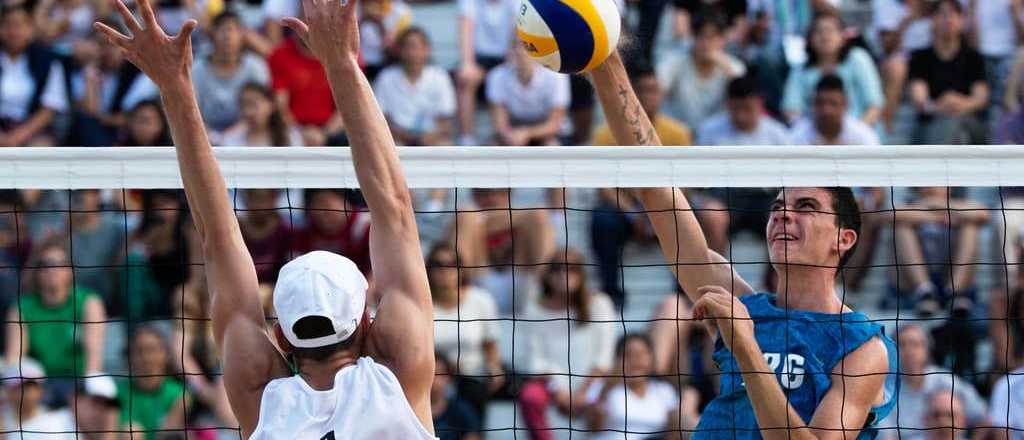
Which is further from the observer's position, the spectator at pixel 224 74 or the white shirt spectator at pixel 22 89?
the white shirt spectator at pixel 22 89

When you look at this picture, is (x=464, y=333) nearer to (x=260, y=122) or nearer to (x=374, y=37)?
(x=260, y=122)

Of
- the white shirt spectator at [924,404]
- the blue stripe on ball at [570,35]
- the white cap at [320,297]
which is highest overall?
the blue stripe on ball at [570,35]

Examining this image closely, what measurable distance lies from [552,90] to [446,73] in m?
Result: 0.87

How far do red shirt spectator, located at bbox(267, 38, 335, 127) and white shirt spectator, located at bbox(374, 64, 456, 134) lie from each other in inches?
15.0

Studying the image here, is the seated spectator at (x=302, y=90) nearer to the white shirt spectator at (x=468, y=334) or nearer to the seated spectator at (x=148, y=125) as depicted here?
the seated spectator at (x=148, y=125)

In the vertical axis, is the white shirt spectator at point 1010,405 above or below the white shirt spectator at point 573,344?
below

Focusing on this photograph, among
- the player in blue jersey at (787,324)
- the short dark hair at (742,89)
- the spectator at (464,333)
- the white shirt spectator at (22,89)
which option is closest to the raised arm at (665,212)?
the player in blue jersey at (787,324)

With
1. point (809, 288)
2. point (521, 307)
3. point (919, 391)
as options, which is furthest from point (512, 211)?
point (809, 288)

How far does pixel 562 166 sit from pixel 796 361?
1040 mm

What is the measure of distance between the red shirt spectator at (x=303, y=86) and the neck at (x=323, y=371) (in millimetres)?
6963

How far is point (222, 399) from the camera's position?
9.44 m

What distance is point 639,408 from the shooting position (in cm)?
927

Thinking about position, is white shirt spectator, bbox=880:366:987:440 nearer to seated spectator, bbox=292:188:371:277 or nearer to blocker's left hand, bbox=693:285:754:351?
seated spectator, bbox=292:188:371:277

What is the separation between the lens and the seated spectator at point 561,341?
371 inches
